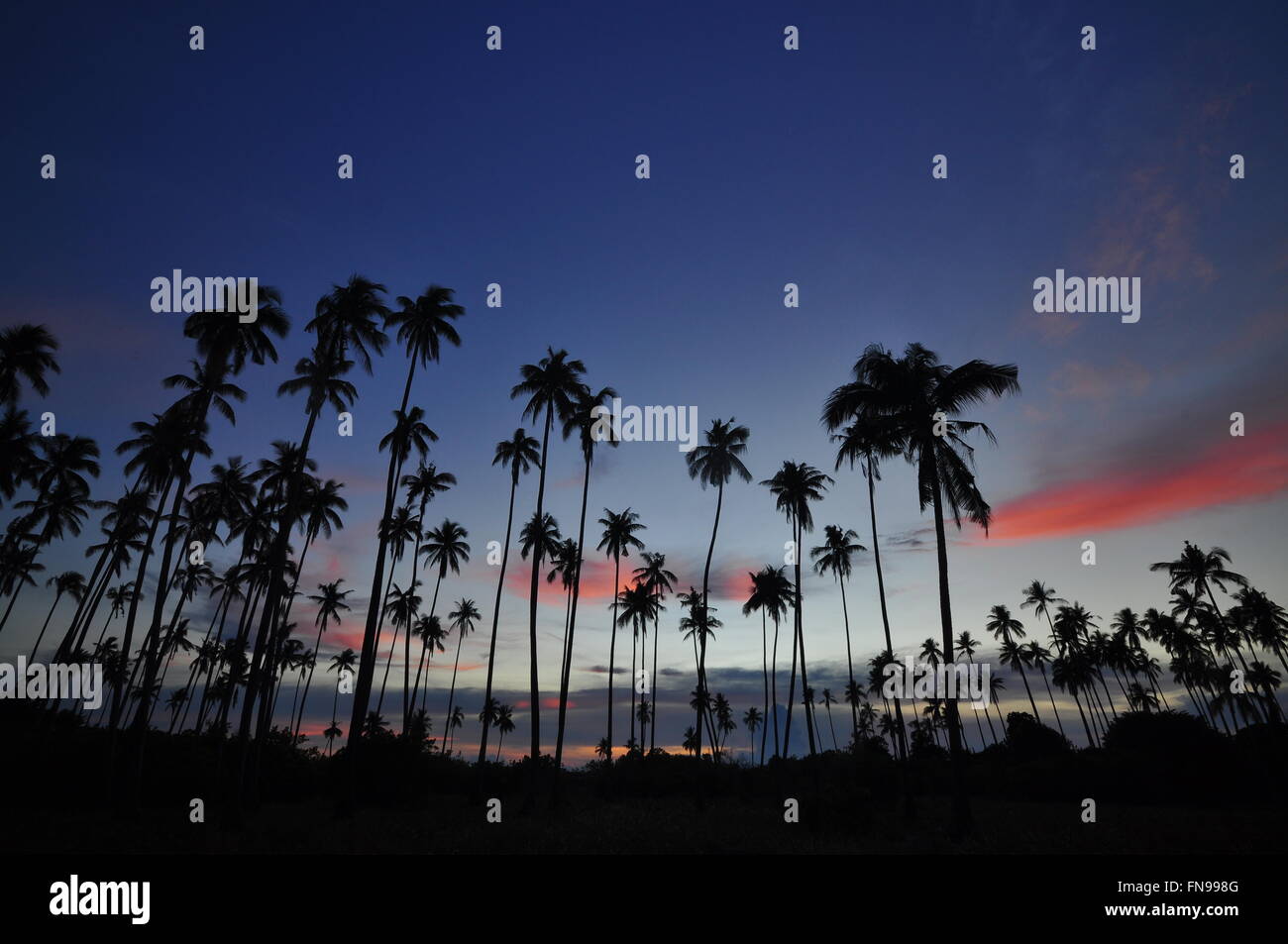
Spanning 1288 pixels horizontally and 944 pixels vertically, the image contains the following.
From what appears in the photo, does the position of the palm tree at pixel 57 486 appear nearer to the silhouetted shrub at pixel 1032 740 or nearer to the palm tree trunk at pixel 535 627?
the palm tree trunk at pixel 535 627

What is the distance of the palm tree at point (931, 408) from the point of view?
23.1 meters

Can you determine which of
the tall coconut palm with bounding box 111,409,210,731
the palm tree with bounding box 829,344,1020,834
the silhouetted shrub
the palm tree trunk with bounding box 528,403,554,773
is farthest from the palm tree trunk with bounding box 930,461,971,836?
the silhouetted shrub

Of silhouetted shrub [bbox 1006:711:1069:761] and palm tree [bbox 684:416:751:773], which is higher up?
palm tree [bbox 684:416:751:773]

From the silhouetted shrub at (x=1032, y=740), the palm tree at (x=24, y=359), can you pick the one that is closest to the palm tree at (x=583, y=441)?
the palm tree at (x=24, y=359)

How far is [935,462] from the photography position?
79.2ft

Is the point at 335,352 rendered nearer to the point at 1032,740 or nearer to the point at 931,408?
the point at 931,408

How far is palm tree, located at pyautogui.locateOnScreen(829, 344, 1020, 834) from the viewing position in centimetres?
2308

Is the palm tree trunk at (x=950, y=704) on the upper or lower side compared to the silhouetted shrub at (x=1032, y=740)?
upper

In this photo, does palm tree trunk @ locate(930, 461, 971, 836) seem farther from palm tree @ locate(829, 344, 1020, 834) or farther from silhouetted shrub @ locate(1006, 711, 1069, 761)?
silhouetted shrub @ locate(1006, 711, 1069, 761)

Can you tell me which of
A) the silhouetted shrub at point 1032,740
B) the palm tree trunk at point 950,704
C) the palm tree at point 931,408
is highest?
the palm tree at point 931,408

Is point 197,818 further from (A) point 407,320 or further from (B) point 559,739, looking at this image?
(A) point 407,320

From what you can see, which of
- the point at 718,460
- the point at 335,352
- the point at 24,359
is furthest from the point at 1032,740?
the point at 24,359

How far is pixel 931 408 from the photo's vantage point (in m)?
24.2

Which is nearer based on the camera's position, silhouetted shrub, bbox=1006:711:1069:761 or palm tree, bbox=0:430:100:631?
palm tree, bbox=0:430:100:631
